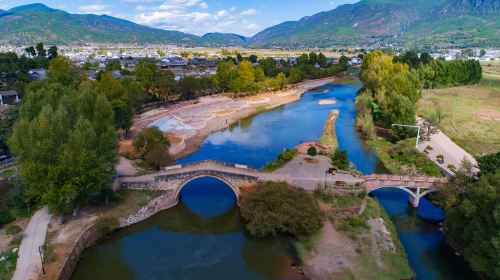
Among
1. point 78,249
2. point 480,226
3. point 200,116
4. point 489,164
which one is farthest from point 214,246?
point 200,116

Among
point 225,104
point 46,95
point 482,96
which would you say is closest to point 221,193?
point 46,95

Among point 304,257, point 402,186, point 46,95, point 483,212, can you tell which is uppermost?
point 46,95

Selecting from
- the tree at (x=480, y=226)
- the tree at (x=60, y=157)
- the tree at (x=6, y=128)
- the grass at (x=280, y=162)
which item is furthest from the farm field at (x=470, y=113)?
the tree at (x=6, y=128)

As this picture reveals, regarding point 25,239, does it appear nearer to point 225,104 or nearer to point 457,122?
point 225,104

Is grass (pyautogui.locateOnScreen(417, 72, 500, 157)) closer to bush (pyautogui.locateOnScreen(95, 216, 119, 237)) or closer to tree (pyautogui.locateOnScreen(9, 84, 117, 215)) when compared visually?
bush (pyautogui.locateOnScreen(95, 216, 119, 237))

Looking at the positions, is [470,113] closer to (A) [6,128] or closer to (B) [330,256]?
(B) [330,256]

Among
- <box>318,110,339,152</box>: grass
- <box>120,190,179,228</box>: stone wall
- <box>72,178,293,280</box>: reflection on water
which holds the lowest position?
<box>72,178,293,280</box>: reflection on water

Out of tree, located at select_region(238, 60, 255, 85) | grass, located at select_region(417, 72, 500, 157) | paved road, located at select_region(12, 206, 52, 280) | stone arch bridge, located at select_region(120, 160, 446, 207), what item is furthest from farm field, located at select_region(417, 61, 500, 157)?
paved road, located at select_region(12, 206, 52, 280)
